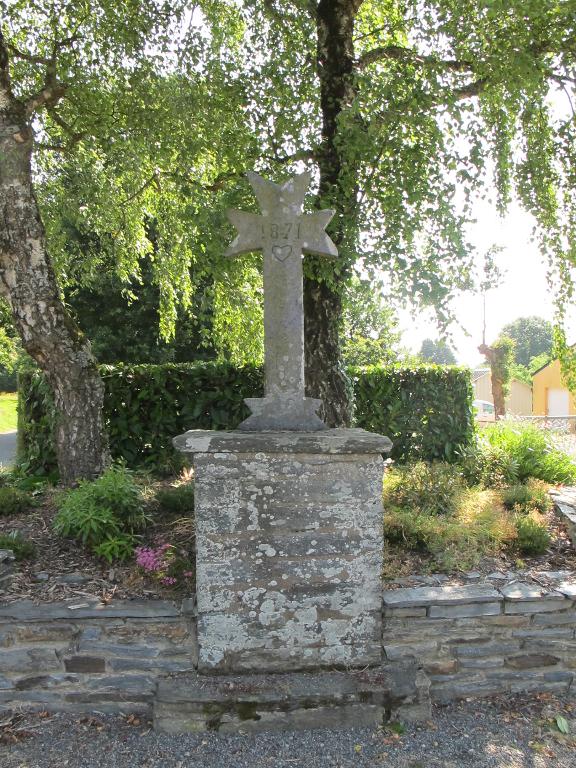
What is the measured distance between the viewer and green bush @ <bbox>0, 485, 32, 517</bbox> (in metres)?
4.44

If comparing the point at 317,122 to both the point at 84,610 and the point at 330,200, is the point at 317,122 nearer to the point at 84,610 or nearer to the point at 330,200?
the point at 330,200

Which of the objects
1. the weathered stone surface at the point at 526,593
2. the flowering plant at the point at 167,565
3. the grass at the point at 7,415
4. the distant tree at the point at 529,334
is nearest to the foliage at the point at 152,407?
the flowering plant at the point at 167,565

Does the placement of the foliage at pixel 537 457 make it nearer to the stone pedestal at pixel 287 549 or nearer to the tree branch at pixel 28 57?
the stone pedestal at pixel 287 549

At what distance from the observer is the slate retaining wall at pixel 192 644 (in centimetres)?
305

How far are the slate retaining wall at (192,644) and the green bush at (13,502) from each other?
1506 millimetres

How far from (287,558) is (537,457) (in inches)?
142

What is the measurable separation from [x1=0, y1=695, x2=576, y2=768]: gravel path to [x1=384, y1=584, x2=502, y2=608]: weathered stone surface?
59cm

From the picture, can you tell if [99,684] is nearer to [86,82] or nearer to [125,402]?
[125,402]

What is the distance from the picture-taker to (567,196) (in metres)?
4.91

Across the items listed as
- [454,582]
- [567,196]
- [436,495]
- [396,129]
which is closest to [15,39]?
[396,129]

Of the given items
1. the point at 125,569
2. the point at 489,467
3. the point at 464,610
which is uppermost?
the point at 489,467

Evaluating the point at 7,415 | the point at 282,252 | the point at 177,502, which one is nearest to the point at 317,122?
the point at 282,252

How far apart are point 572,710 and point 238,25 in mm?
6628

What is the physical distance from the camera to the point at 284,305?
3.27 meters
